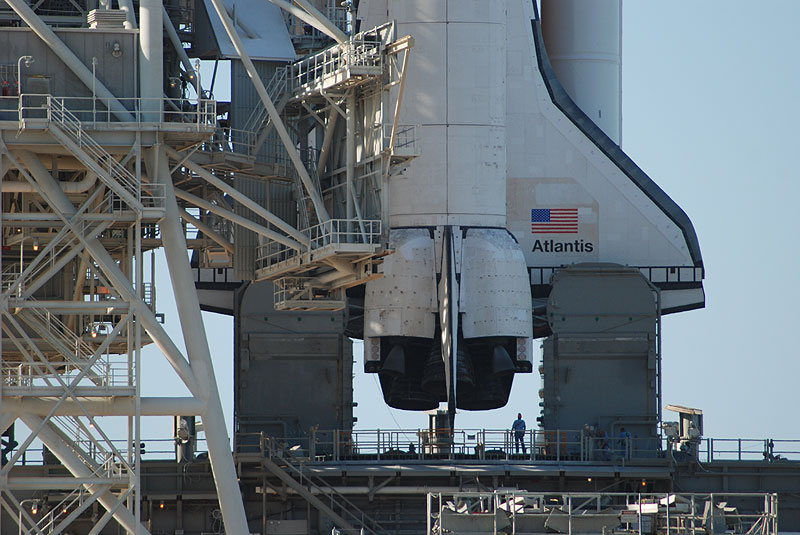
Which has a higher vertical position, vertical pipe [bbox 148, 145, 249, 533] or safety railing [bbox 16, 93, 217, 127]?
safety railing [bbox 16, 93, 217, 127]

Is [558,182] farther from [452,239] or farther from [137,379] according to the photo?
[137,379]

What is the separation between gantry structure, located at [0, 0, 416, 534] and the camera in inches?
1395

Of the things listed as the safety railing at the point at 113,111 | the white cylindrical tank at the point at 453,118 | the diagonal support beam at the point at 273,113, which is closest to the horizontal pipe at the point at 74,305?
the safety railing at the point at 113,111

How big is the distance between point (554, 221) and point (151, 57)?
15.3m

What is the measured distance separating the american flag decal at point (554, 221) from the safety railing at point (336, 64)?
9.34 meters

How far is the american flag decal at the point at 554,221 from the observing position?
4941 centimetres

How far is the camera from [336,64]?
4041cm

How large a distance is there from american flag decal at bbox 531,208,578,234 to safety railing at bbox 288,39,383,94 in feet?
30.6

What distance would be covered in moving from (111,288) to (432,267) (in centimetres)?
956

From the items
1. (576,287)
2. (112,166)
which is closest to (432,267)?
(576,287)

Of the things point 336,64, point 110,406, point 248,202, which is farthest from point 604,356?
point 110,406

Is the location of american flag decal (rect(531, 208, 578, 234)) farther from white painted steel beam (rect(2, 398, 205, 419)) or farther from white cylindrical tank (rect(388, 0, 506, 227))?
white painted steel beam (rect(2, 398, 205, 419))

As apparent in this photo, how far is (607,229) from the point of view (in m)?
49.5

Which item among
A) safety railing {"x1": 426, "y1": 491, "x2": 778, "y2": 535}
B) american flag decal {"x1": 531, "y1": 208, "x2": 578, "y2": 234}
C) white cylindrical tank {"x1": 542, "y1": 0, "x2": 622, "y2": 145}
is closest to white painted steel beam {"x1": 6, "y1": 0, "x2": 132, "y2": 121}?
safety railing {"x1": 426, "y1": 491, "x2": 778, "y2": 535}
